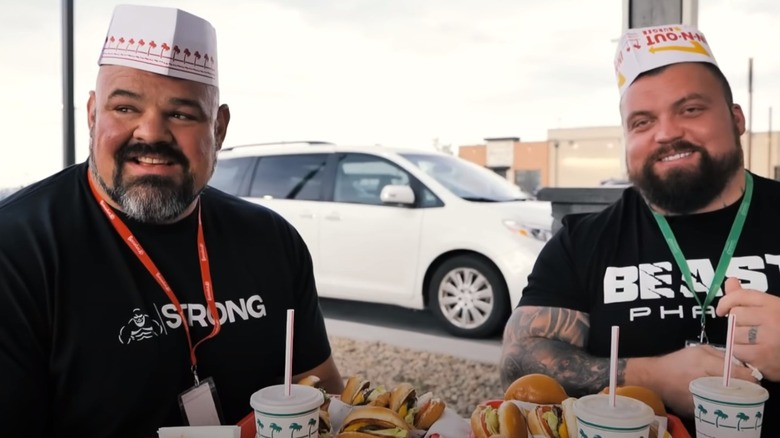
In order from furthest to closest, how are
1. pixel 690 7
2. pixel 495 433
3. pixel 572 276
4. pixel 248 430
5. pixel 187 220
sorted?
pixel 690 7
pixel 572 276
pixel 187 220
pixel 248 430
pixel 495 433

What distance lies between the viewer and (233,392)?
1.71m

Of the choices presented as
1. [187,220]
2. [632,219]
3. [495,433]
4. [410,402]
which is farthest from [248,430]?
[632,219]

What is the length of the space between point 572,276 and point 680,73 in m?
0.66

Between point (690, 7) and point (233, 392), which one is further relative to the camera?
point (690, 7)

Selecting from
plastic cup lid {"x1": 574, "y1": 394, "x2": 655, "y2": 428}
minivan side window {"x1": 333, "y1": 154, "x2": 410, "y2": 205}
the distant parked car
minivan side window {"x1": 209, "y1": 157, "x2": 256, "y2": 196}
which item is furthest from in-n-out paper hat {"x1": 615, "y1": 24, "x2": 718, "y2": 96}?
minivan side window {"x1": 209, "y1": 157, "x2": 256, "y2": 196}

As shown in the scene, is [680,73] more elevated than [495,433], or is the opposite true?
[680,73]

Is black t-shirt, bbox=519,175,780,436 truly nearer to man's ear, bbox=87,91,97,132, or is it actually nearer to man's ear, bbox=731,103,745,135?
man's ear, bbox=731,103,745,135

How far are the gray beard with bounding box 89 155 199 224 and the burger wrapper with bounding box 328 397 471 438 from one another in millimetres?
699

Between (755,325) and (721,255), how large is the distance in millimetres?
405

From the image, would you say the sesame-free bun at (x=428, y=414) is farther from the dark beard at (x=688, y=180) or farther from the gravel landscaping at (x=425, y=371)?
the gravel landscaping at (x=425, y=371)

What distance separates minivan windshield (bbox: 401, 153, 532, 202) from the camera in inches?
231

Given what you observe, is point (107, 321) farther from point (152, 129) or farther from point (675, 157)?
point (675, 157)

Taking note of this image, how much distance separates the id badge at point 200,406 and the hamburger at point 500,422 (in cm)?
67

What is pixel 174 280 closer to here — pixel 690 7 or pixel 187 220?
pixel 187 220
